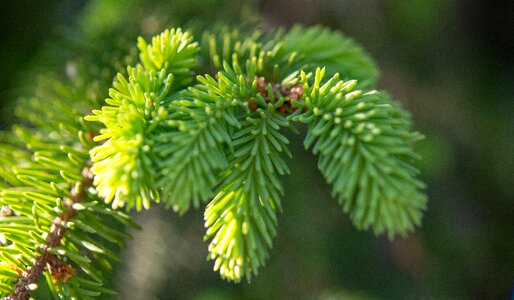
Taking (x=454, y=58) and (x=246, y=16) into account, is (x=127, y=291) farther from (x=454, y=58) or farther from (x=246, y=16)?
(x=454, y=58)

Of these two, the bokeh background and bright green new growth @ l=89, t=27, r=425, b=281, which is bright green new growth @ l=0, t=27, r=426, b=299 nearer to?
bright green new growth @ l=89, t=27, r=425, b=281

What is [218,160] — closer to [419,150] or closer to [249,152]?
Answer: [249,152]

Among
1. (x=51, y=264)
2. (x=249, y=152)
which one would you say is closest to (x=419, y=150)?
(x=249, y=152)

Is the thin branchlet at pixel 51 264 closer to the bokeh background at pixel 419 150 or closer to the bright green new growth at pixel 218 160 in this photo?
the bright green new growth at pixel 218 160

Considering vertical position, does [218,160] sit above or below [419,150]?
below

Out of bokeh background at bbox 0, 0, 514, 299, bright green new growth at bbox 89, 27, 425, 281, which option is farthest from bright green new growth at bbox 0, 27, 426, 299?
bokeh background at bbox 0, 0, 514, 299

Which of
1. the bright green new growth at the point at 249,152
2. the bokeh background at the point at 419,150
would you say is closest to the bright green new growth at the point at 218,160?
the bright green new growth at the point at 249,152

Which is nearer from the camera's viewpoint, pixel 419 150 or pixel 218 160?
pixel 218 160

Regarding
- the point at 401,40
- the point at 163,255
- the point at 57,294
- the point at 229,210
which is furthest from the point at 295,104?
the point at 401,40
